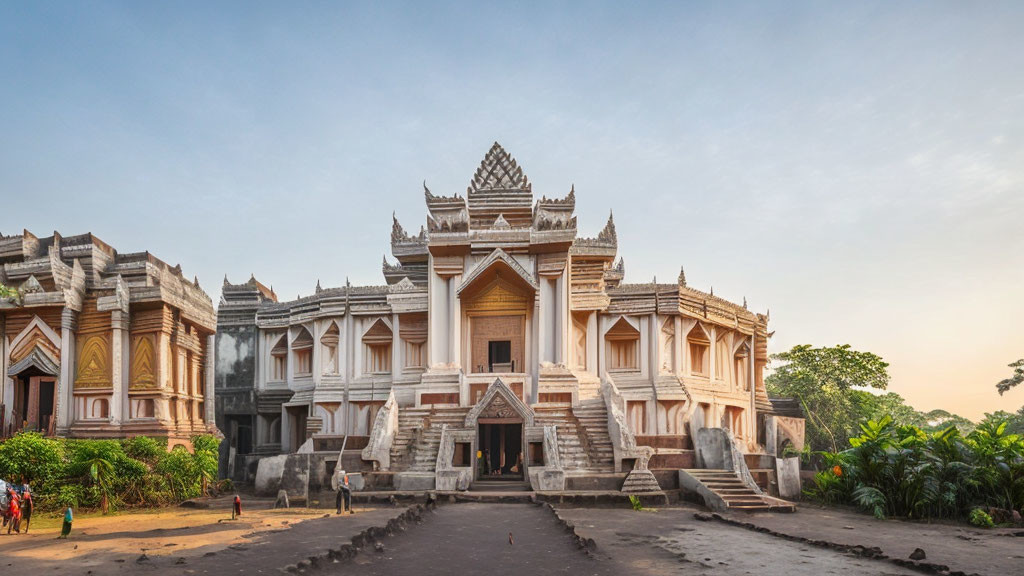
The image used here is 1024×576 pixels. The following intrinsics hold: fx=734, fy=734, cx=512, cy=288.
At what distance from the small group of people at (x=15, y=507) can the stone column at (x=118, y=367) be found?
19.4 feet

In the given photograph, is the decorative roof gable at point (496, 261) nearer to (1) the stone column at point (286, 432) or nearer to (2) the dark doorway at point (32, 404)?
(1) the stone column at point (286, 432)

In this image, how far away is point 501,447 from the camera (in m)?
27.4

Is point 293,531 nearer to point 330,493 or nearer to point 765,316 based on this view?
point 330,493

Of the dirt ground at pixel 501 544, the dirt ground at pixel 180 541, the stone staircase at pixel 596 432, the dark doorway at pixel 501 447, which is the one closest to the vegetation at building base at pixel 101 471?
the dirt ground at pixel 180 541

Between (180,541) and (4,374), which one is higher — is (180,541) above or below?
below

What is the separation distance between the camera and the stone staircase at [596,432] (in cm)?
2244

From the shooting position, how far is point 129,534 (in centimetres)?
1480

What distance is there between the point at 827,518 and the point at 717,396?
552 inches

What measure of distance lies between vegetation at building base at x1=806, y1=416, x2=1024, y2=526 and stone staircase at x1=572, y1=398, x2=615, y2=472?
6.88 meters

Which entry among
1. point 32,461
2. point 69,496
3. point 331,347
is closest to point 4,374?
point 32,461

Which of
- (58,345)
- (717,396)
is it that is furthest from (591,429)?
(58,345)

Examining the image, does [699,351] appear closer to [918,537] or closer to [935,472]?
[935,472]

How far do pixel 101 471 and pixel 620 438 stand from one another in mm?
14287

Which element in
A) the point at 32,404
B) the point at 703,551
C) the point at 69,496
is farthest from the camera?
the point at 32,404
